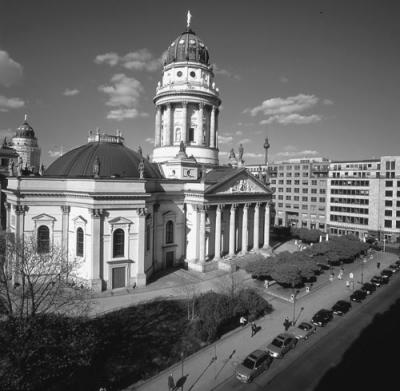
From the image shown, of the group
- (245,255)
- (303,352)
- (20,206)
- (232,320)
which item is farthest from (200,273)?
(20,206)

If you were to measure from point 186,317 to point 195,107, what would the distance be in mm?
39142

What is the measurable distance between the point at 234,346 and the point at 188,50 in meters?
51.2

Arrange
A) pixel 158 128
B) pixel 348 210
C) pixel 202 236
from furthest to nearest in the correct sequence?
1. pixel 348 210
2. pixel 158 128
3. pixel 202 236

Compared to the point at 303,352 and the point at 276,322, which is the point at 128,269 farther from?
the point at 303,352

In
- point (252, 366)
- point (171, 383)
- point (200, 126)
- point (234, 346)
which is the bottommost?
point (234, 346)

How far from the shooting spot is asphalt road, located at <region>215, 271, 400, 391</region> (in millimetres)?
20625

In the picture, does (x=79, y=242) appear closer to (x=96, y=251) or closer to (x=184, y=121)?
(x=96, y=251)

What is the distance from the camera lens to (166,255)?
45500mm

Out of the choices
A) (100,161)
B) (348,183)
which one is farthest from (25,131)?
(348,183)

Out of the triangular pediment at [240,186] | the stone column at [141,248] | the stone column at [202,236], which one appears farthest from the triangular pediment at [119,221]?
the triangular pediment at [240,186]

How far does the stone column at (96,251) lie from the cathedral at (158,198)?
0.11m

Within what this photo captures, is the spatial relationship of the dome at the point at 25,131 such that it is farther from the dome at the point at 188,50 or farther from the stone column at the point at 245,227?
the stone column at the point at 245,227

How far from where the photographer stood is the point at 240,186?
50.1m

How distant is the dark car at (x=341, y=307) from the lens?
31953 mm
